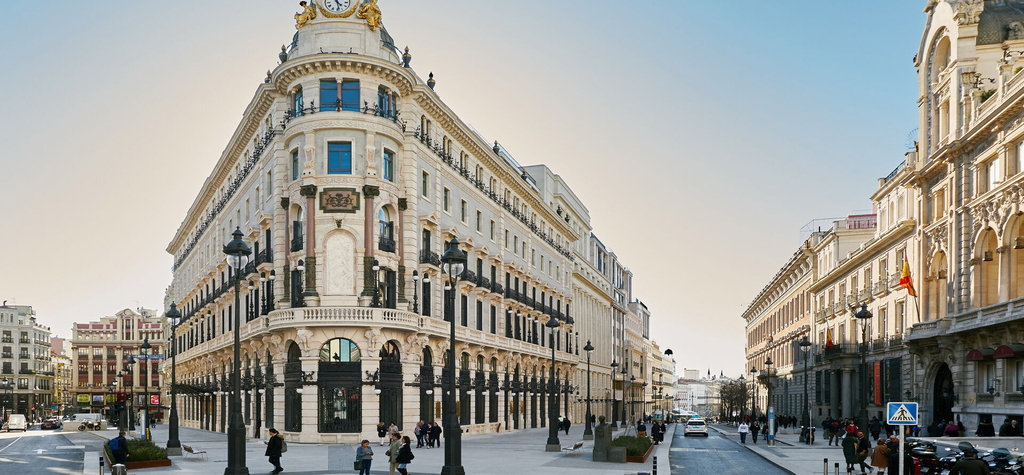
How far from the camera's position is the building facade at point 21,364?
483ft

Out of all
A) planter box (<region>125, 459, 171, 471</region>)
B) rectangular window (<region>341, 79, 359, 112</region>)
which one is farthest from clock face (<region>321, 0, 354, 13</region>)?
planter box (<region>125, 459, 171, 471</region>)

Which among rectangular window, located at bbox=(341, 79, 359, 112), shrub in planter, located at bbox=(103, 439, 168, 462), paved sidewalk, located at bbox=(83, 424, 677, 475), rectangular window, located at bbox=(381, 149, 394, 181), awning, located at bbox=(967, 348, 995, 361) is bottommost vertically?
paved sidewalk, located at bbox=(83, 424, 677, 475)

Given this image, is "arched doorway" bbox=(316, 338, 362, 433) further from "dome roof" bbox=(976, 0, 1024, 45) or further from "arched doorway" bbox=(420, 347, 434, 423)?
"dome roof" bbox=(976, 0, 1024, 45)

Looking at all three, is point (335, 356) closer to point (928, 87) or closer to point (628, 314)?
point (928, 87)

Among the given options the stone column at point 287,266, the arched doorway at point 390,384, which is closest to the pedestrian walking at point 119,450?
the arched doorway at point 390,384

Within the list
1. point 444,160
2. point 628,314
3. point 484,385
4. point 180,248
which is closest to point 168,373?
point 180,248

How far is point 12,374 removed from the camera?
14825cm

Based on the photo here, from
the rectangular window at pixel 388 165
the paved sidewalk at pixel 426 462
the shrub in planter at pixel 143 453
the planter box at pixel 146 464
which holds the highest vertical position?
the rectangular window at pixel 388 165

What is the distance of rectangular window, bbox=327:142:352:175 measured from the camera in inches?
1801

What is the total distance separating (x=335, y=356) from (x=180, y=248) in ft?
188

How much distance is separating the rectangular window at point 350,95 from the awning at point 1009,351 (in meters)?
30.1

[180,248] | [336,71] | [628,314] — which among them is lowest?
[628,314]

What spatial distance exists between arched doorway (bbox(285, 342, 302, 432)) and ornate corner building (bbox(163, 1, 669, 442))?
0.21 feet

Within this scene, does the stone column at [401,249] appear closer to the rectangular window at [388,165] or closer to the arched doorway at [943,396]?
the rectangular window at [388,165]
